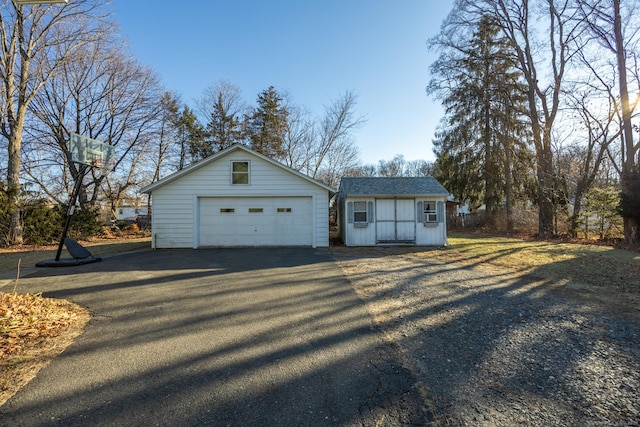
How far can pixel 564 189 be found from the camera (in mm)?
19344

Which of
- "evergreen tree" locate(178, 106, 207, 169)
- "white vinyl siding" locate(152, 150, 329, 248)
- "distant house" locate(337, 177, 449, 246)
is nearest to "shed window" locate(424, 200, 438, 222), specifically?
"distant house" locate(337, 177, 449, 246)

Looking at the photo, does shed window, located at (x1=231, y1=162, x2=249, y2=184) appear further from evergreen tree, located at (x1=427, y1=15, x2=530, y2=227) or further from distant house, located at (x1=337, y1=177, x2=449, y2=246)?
evergreen tree, located at (x1=427, y1=15, x2=530, y2=227)

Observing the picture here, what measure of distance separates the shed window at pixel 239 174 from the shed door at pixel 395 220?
5819 millimetres

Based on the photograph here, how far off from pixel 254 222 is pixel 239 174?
85.7 inches

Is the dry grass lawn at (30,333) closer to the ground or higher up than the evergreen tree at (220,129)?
closer to the ground

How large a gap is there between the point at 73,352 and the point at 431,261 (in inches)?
350

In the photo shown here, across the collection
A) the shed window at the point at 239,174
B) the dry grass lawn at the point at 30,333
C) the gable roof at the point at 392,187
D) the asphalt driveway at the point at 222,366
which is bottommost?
the asphalt driveway at the point at 222,366

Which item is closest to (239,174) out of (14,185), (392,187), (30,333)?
(392,187)

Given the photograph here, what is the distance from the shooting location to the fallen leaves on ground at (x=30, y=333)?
3.00 meters

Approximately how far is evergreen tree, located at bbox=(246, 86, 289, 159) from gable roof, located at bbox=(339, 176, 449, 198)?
605 inches

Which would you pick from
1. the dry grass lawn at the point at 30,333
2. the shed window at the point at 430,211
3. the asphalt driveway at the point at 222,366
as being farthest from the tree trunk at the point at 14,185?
the shed window at the point at 430,211

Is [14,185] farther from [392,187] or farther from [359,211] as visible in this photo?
[392,187]

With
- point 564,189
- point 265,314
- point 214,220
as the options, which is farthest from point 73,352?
point 564,189

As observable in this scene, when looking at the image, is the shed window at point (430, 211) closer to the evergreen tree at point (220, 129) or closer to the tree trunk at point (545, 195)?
the tree trunk at point (545, 195)
